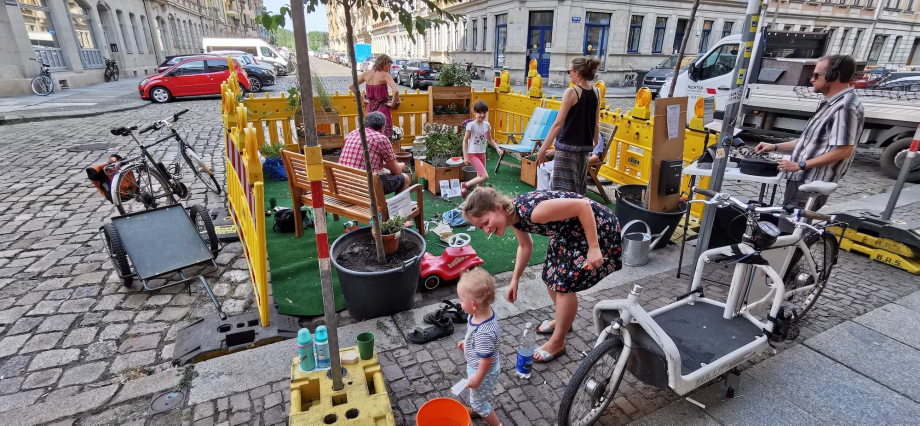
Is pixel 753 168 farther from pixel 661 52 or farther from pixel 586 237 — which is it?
pixel 661 52

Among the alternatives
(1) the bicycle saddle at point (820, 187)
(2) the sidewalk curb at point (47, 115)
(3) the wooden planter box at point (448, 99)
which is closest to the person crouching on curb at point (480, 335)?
(1) the bicycle saddle at point (820, 187)

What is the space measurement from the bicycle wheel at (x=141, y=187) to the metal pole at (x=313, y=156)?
4.07 metres

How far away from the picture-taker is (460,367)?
9.84ft

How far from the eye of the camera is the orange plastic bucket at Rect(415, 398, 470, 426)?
7.25ft

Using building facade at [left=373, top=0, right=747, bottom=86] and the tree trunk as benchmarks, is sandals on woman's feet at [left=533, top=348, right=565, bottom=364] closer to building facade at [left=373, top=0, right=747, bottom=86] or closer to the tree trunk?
the tree trunk

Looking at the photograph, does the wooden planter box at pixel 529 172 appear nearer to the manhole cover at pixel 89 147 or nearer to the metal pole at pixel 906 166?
the metal pole at pixel 906 166

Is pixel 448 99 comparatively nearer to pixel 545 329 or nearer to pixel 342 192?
pixel 342 192

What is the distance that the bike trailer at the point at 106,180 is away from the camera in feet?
15.8

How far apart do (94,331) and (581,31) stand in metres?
23.5

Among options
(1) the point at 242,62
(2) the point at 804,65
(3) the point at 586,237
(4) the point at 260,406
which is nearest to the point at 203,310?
(4) the point at 260,406

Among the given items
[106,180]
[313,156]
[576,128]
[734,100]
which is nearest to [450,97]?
[576,128]

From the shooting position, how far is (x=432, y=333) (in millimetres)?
3299

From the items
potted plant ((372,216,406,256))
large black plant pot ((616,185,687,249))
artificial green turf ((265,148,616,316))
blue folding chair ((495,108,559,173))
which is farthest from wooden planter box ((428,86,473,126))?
potted plant ((372,216,406,256))

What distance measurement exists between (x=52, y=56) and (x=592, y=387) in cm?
2426
